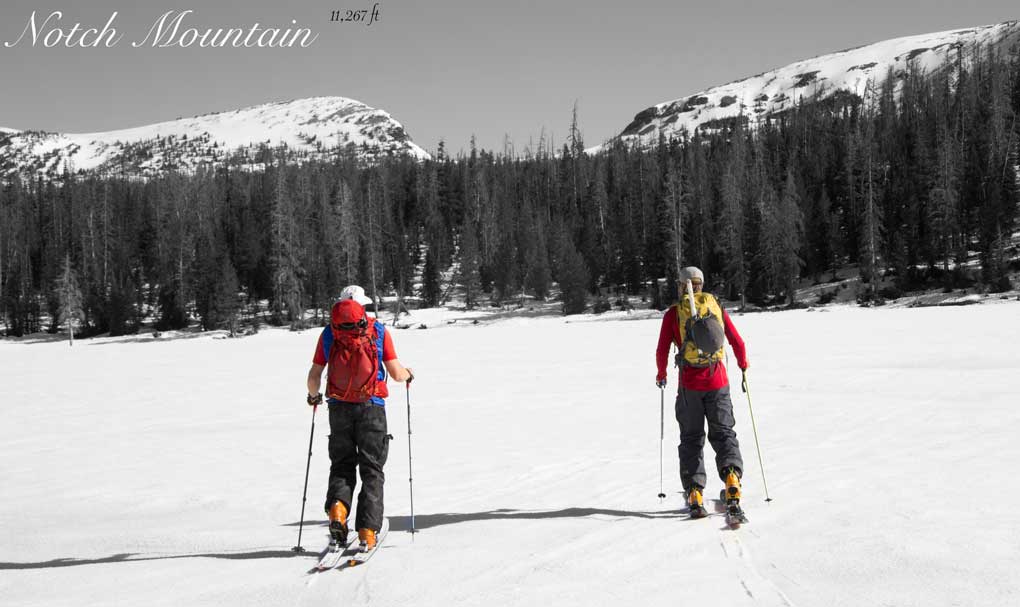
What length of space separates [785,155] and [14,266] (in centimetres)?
9882

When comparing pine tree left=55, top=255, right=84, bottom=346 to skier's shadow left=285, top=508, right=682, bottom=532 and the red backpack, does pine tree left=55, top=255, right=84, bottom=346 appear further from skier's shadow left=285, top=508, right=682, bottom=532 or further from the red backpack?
the red backpack

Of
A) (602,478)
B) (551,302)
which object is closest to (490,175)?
(551,302)

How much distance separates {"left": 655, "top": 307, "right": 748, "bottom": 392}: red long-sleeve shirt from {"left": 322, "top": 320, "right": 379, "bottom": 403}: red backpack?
2.45 metres

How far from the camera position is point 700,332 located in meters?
5.86

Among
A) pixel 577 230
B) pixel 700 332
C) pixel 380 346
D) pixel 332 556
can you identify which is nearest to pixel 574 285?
pixel 577 230

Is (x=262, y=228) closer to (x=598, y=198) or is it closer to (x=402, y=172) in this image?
(x=402, y=172)

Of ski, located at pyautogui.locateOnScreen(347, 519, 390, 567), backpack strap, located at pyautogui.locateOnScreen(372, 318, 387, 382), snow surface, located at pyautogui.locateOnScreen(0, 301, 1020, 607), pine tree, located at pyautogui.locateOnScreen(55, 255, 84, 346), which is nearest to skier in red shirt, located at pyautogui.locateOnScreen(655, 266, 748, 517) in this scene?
snow surface, located at pyautogui.locateOnScreen(0, 301, 1020, 607)

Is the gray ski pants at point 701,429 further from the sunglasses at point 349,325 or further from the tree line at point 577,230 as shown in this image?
the tree line at point 577,230

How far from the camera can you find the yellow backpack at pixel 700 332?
584 cm

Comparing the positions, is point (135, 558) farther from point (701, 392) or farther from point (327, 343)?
point (701, 392)

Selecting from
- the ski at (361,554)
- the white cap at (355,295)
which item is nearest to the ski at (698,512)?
the ski at (361,554)

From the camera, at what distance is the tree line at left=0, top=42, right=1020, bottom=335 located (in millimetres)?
57125

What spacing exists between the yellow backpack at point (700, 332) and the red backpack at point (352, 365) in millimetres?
2721

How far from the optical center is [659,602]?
4180 millimetres
